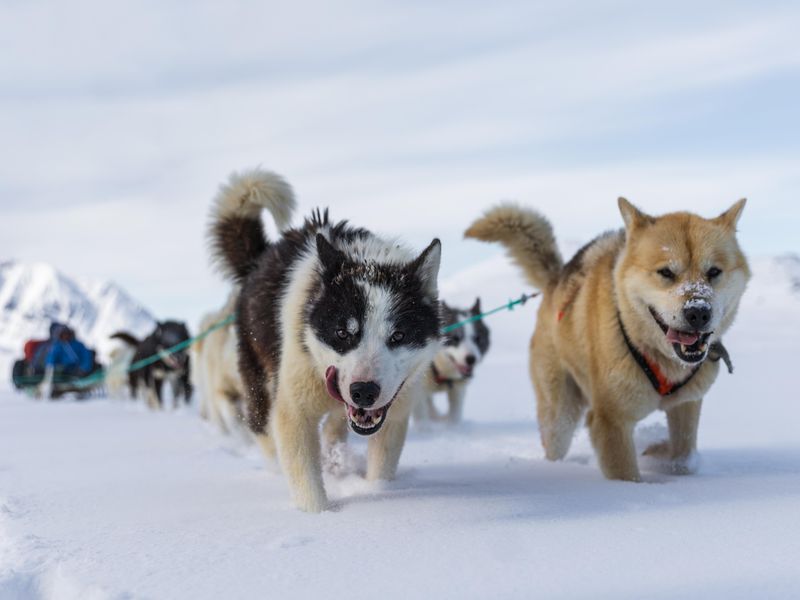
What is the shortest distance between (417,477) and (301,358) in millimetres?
1136

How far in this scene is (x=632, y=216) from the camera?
386 cm

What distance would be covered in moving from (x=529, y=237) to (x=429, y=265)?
2168mm

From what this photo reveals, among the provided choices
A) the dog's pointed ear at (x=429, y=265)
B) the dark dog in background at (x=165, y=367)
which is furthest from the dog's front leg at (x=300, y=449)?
the dark dog in background at (x=165, y=367)

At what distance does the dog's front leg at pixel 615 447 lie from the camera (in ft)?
12.6

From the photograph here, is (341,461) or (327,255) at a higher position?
(327,255)

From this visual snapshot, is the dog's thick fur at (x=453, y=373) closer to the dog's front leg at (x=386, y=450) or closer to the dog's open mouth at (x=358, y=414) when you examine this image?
the dog's front leg at (x=386, y=450)

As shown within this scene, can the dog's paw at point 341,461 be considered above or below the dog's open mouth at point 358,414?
below

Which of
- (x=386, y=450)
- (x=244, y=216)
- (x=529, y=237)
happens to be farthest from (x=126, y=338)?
(x=386, y=450)

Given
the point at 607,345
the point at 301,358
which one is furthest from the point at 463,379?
the point at 301,358

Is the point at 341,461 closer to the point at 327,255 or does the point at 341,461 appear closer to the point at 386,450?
the point at 386,450

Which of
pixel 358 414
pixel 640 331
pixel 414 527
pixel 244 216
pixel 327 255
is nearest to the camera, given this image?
pixel 414 527

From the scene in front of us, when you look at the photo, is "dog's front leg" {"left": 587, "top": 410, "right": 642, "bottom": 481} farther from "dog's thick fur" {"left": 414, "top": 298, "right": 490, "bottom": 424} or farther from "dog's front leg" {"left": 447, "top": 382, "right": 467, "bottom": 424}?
"dog's front leg" {"left": 447, "top": 382, "right": 467, "bottom": 424}

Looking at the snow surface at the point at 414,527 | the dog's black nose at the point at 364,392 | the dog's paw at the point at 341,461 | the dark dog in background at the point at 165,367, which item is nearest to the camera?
the snow surface at the point at 414,527

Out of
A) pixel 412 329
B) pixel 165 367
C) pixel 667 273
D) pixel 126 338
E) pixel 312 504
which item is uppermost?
pixel 126 338
